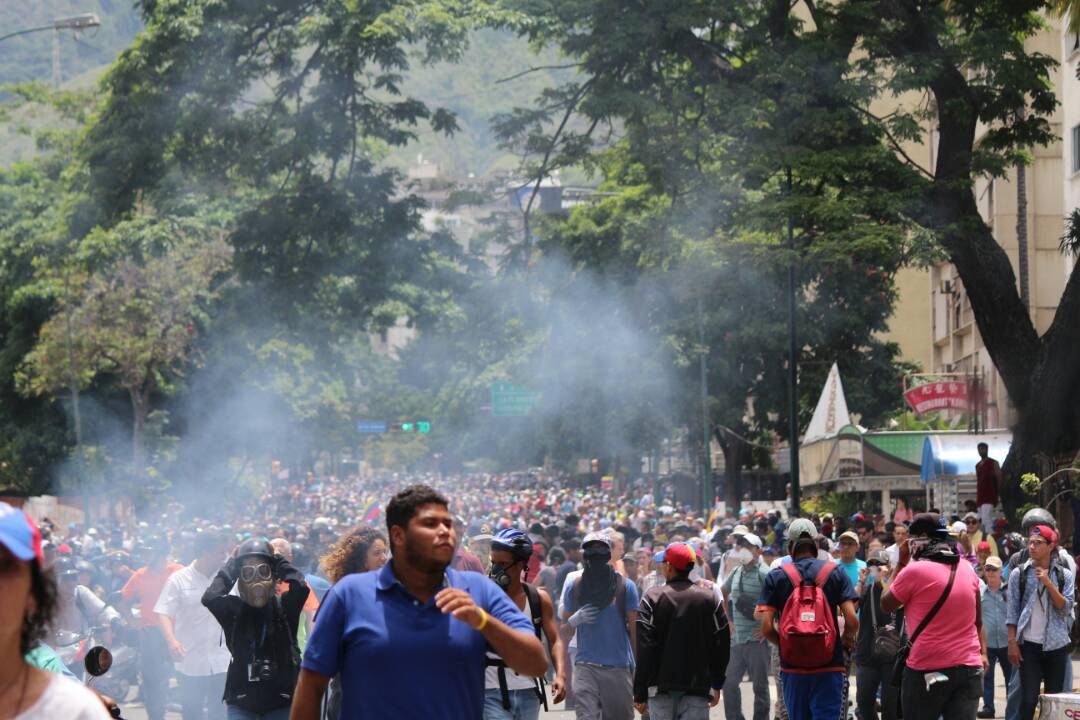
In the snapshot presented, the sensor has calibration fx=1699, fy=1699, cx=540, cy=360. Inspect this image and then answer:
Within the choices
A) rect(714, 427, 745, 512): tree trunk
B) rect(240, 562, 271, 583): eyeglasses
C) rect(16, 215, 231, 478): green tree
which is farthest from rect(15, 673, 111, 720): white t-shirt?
rect(714, 427, 745, 512): tree trunk

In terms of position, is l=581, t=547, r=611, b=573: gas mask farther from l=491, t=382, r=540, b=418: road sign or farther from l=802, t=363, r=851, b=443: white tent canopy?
l=491, t=382, r=540, b=418: road sign

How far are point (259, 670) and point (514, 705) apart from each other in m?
1.28

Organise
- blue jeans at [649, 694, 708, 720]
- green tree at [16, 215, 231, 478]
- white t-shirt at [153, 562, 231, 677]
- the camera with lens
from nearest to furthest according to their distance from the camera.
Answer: the camera with lens, blue jeans at [649, 694, 708, 720], white t-shirt at [153, 562, 231, 677], green tree at [16, 215, 231, 478]

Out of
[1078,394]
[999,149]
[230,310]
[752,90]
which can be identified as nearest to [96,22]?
[230,310]

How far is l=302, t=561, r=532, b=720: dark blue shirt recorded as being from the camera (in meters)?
4.66

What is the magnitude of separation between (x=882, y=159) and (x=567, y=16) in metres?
4.62

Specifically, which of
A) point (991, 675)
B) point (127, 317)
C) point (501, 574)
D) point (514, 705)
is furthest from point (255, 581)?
point (127, 317)

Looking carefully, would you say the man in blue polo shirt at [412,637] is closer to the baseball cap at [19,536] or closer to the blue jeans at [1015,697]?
the baseball cap at [19,536]

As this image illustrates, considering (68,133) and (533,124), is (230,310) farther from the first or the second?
(68,133)

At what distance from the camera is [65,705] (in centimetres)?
303

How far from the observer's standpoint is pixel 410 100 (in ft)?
82.5

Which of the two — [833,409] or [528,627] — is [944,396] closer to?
[833,409]

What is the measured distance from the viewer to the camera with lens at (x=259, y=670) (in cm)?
841

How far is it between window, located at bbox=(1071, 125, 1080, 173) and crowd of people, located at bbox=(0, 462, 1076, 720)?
65.6 feet
